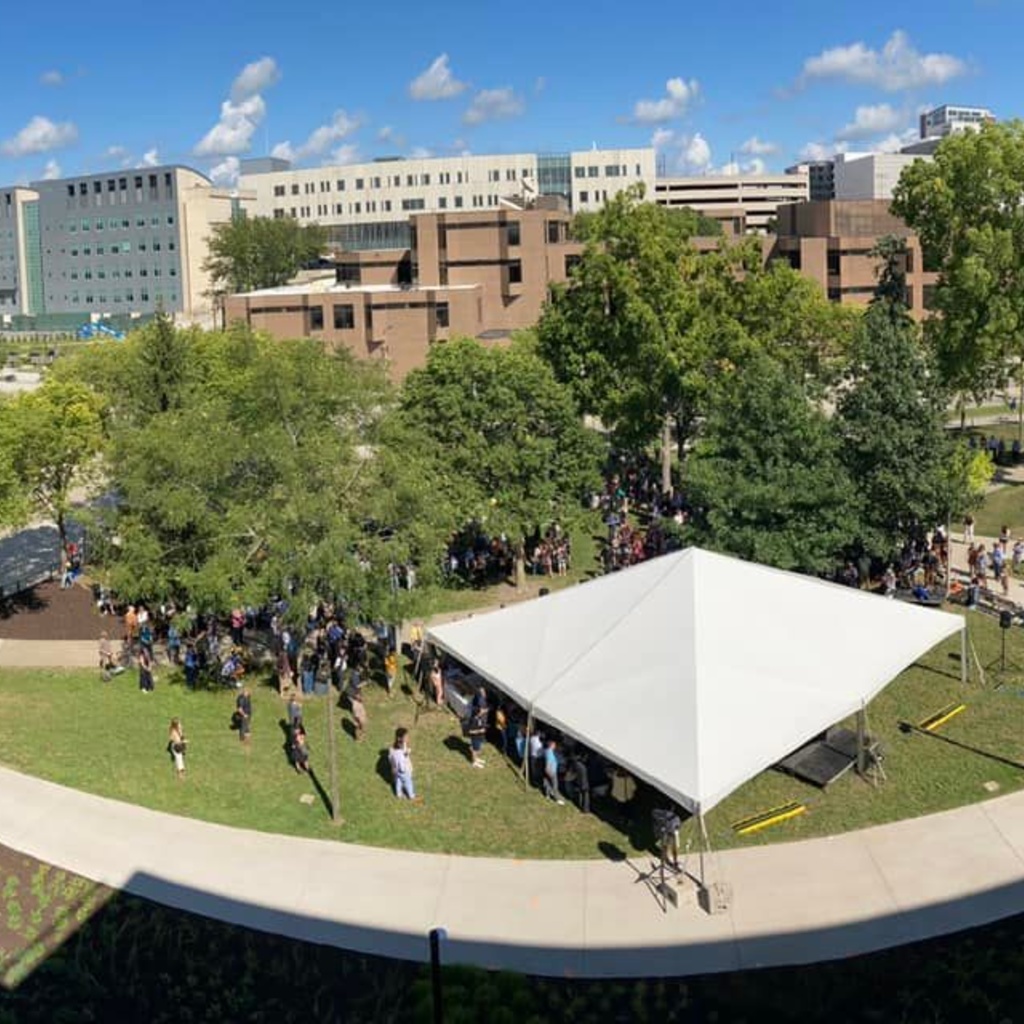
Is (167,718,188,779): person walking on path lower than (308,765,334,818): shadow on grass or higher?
higher

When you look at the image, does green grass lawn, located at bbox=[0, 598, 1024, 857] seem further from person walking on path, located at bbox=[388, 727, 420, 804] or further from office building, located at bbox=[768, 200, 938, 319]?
office building, located at bbox=[768, 200, 938, 319]

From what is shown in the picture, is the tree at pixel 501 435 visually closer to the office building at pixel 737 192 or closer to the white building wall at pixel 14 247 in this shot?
the office building at pixel 737 192

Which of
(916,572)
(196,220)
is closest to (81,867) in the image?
(916,572)

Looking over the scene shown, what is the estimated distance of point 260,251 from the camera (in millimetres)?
117062

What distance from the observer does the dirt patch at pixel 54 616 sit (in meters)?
30.0

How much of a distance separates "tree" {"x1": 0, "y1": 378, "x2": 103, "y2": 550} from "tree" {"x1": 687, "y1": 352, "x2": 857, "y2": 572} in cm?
1718

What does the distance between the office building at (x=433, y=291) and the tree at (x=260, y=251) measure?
39434 mm

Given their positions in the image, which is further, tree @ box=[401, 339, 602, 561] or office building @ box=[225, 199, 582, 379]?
office building @ box=[225, 199, 582, 379]

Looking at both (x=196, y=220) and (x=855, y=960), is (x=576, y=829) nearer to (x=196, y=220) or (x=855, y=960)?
(x=855, y=960)

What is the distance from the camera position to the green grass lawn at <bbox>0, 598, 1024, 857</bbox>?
18.1m

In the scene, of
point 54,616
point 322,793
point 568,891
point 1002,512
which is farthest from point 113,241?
point 568,891

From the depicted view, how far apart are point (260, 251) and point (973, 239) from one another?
291 feet

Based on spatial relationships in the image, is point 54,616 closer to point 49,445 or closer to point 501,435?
point 49,445

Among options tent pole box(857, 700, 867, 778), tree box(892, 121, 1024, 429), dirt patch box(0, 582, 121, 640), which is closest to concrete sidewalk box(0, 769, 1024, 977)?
tent pole box(857, 700, 867, 778)
